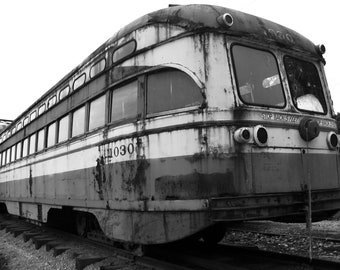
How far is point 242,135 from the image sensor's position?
4145 millimetres

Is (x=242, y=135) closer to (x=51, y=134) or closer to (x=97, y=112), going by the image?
(x=97, y=112)

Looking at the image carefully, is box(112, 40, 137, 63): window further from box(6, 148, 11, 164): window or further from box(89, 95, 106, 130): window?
box(6, 148, 11, 164): window

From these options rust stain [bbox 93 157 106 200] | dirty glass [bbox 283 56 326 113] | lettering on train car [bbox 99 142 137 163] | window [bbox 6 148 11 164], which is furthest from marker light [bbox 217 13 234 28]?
window [bbox 6 148 11 164]

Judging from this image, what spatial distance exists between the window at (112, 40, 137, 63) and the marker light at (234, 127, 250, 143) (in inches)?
69.7

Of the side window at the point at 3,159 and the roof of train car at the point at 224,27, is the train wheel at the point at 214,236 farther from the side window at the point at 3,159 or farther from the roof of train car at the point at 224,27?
the side window at the point at 3,159

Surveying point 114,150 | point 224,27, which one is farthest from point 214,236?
point 224,27

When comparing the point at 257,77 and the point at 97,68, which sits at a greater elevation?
the point at 97,68

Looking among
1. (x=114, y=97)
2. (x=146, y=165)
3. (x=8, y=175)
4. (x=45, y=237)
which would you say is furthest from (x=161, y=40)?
(x=8, y=175)

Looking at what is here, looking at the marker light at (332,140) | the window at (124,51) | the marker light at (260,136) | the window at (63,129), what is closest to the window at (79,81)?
the window at (63,129)

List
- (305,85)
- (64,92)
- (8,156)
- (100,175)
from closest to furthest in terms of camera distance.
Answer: (305,85), (100,175), (64,92), (8,156)

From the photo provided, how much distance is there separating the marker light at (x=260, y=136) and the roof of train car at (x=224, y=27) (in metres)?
1.12

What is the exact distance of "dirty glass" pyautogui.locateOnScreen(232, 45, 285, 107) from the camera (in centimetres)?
449

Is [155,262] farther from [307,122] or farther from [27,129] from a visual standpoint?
[27,129]

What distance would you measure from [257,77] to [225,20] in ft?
2.46
